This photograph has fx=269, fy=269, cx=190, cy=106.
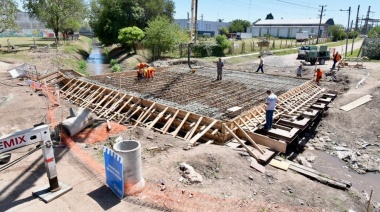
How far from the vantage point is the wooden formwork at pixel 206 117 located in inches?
342

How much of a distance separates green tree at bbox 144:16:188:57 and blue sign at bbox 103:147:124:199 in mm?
23842

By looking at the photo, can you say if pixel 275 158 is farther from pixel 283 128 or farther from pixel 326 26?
pixel 326 26

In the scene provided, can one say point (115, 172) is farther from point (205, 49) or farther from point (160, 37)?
point (205, 49)

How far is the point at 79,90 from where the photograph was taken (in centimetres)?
1366

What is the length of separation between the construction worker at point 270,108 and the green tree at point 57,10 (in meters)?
33.0

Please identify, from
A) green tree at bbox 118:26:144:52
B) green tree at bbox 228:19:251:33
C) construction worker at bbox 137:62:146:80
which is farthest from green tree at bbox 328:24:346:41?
construction worker at bbox 137:62:146:80

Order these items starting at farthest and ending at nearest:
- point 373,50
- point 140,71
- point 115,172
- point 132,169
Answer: point 373,50
point 140,71
point 132,169
point 115,172

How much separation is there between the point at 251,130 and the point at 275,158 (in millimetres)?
1401

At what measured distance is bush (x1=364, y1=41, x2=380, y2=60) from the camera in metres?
30.0

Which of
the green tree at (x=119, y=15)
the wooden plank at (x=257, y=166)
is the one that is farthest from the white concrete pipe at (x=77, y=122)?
the green tree at (x=119, y=15)

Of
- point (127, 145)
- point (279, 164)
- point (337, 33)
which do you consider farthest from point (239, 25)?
point (127, 145)

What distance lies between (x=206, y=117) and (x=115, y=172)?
14.8 feet

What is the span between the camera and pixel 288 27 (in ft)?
231

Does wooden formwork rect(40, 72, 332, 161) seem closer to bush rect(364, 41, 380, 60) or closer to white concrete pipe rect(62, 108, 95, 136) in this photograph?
white concrete pipe rect(62, 108, 95, 136)
